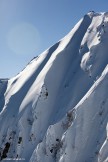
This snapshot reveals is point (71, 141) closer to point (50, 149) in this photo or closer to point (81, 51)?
point (50, 149)

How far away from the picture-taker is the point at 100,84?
54062mm

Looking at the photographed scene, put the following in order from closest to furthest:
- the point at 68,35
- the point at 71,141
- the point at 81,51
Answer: the point at 71,141, the point at 81,51, the point at 68,35

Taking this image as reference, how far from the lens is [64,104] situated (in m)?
60.1

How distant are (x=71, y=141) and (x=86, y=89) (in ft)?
37.3

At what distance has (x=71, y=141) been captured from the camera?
5072 centimetres

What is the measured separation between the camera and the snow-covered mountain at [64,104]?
1989 inches

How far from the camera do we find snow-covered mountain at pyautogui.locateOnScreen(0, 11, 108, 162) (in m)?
50.5

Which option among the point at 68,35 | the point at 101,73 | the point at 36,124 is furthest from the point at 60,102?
the point at 68,35

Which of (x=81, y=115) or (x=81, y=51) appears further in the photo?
(x=81, y=51)

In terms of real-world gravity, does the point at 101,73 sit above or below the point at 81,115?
above

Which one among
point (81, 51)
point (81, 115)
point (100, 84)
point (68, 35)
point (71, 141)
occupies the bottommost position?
point (71, 141)

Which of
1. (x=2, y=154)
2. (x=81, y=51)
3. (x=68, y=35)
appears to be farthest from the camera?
(x=68, y=35)

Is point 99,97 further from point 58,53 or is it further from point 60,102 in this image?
point 58,53

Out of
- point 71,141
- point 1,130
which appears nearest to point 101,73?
point 71,141
